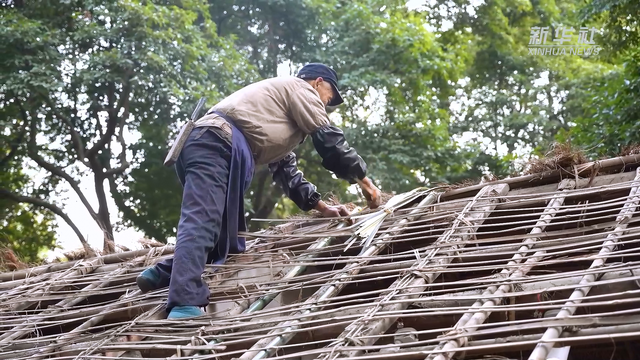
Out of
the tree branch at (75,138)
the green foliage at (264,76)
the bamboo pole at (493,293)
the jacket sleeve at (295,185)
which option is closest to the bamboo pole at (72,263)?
the jacket sleeve at (295,185)

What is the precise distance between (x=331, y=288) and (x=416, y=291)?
342 mm

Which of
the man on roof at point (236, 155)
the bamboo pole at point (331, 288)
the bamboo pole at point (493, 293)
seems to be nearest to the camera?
the bamboo pole at point (493, 293)

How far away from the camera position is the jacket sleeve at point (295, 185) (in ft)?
11.4

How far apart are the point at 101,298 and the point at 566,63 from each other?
11.0 metres

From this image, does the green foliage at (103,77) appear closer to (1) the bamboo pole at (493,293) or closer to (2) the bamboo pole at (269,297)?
(2) the bamboo pole at (269,297)

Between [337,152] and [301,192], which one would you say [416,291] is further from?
[301,192]

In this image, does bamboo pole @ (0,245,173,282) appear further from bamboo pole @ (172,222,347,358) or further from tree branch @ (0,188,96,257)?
tree branch @ (0,188,96,257)

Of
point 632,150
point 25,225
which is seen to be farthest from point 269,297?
point 25,225

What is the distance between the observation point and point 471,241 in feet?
8.66

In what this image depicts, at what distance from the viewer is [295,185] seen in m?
3.49

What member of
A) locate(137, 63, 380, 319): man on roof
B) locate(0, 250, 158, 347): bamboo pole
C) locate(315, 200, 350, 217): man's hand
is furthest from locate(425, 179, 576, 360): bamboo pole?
locate(0, 250, 158, 347): bamboo pole

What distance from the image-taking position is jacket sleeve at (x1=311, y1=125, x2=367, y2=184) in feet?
9.98

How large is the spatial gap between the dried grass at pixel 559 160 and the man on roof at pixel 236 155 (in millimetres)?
763

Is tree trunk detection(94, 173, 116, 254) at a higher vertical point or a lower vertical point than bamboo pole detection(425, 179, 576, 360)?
lower
